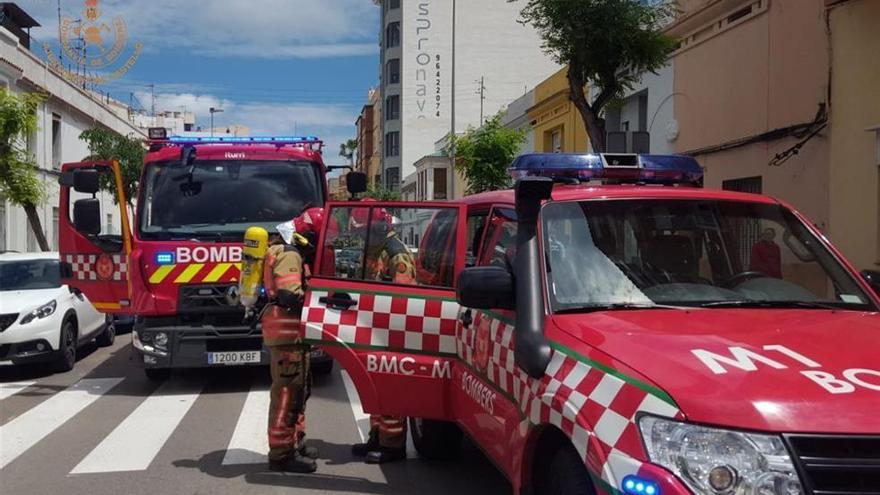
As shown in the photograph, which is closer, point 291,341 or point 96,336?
point 291,341

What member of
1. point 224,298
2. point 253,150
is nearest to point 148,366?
point 224,298

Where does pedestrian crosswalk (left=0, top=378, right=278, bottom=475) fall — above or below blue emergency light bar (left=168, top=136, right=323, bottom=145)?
below

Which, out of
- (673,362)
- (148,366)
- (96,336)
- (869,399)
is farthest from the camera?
(96,336)

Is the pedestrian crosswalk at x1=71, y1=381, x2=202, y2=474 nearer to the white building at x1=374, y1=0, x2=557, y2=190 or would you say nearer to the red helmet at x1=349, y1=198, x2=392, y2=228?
the red helmet at x1=349, y1=198, x2=392, y2=228

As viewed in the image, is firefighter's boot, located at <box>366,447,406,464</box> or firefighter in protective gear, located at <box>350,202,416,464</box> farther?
firefighter's boot, located at <box>366,447,406,464</box>

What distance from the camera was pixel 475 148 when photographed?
27.2m

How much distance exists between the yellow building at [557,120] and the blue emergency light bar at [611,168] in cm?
1770

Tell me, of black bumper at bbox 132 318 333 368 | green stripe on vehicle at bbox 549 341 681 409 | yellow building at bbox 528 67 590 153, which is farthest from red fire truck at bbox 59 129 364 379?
yellow building at bbox 528 67 590 153

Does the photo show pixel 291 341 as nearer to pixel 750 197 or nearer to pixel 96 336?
pixel 750 197

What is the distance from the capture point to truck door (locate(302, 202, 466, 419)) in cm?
514

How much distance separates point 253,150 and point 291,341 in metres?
4.25

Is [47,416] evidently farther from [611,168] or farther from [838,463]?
[838,463]

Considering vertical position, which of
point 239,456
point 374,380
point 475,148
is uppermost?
point 475,148

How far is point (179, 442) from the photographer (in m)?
6.86
